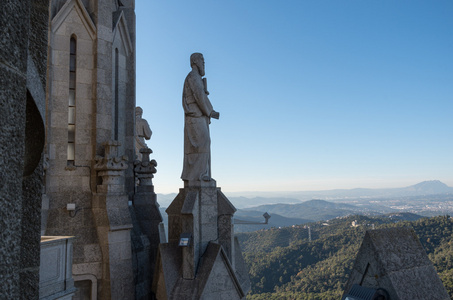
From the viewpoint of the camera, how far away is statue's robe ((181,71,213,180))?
25.0 feet

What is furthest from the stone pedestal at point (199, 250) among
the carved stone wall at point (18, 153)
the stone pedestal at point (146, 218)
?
the carved stone wall at point (18, 153)

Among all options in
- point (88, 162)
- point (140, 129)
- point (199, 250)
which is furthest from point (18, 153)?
point (140, 129)

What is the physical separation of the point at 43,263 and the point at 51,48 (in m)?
4.95

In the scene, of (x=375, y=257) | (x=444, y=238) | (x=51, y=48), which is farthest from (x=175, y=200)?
(x=444, y=238)

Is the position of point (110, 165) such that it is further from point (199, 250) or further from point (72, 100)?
point (199, 250)

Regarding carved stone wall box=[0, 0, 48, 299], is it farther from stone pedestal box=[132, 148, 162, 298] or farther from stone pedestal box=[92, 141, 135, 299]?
stone pedestal box=[132, 148, 162, 298]

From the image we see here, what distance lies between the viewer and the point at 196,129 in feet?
25.3

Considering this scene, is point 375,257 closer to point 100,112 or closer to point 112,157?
point 112,157

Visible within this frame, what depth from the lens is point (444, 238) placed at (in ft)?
120

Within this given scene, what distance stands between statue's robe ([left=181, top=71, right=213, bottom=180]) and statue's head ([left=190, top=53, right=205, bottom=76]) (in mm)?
186

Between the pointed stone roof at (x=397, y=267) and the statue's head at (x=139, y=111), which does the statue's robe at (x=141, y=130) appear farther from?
the pointed stone roof at (x=397, y=267)

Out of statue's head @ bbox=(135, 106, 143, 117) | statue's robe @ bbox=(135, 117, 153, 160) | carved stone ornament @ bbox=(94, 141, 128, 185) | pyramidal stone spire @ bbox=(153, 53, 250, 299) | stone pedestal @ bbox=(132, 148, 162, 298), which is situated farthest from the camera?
statue's head @ bbox=(135, 106, 143, 117)

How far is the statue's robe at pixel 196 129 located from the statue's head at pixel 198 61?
186 mm

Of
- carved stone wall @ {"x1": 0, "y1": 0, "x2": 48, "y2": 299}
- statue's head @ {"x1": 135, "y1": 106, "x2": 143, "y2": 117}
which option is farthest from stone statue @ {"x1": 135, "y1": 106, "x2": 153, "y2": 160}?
carved stone wall @ {"x1": 0, "y1": 0, "x2": 48, "y2": 299}
